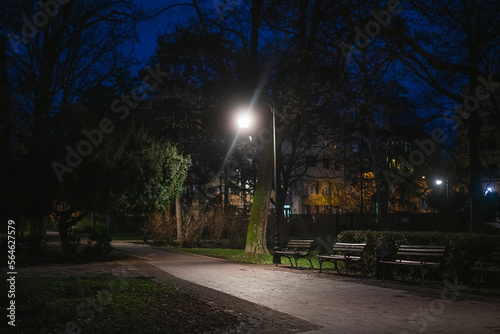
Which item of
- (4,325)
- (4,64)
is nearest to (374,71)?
(4,325)

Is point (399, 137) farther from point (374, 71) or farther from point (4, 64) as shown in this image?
point (4, 64)

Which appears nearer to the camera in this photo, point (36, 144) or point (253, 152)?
point (36, 144)

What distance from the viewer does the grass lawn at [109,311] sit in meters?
7.47

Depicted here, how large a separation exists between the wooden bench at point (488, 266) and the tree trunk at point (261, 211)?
11383mm

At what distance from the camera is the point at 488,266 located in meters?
12.0

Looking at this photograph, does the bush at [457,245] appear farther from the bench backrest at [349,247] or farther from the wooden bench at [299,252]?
the wooden bench at [299,252]

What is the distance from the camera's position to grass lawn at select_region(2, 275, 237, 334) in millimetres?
7473

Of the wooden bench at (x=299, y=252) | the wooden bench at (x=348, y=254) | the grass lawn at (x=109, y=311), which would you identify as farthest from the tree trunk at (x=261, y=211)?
the grass lawn at (x=109, y=311)

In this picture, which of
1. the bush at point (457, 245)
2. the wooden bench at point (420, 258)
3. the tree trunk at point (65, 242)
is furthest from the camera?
the tree trunk at point (65, 242)

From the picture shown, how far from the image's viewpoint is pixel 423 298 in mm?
10688

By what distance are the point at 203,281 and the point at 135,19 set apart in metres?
16.5

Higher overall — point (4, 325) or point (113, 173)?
point (113, 173)

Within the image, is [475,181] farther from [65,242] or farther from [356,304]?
[65,242]

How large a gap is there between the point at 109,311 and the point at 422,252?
8.35 meters
